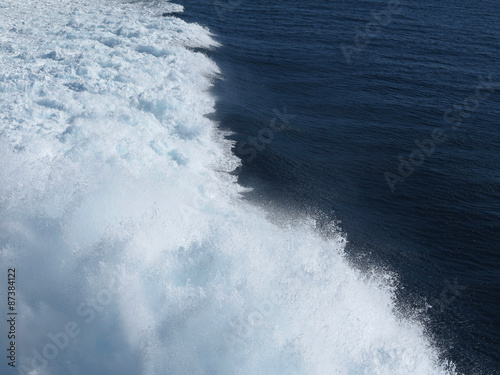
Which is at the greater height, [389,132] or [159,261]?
[159,261]

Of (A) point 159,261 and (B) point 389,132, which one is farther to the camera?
(B) point 389,132

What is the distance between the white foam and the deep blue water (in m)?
2.33

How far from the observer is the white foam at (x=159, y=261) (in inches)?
842

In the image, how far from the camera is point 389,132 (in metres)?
38.7

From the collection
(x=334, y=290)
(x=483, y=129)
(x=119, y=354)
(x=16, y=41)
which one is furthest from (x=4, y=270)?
(x=483, y=129)

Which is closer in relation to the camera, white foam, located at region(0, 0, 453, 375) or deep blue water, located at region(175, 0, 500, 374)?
white foam, located at region(0, 0, 453, 375)

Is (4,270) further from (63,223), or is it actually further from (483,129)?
(483,129)

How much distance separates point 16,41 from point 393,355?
135 ft

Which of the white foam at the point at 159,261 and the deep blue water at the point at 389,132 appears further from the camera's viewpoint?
the deep blue water at the point at 389,132

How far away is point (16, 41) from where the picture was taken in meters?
43.7

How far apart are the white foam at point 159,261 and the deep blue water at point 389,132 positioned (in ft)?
7.65

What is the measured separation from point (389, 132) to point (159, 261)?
23.0m

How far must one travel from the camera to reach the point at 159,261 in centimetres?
2398

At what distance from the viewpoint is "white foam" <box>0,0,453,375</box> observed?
2139 cm
